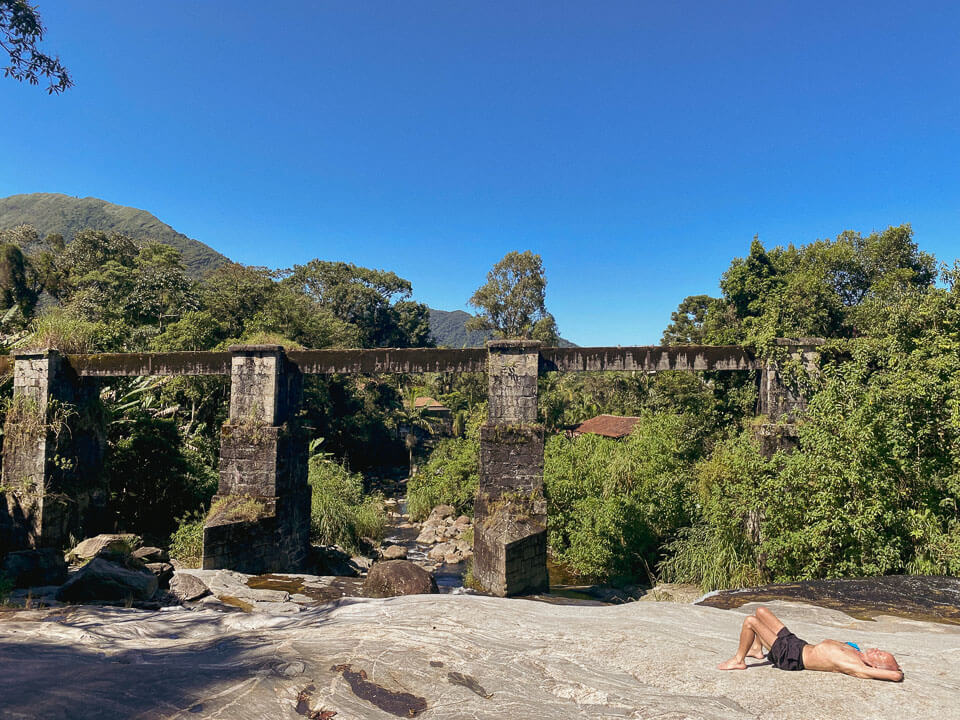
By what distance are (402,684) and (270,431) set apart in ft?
29.2

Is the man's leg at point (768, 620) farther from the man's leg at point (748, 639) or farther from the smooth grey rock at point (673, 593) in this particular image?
the smooth grey rock at point (673, 593)

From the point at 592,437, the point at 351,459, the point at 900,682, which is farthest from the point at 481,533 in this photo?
the point at 351,459

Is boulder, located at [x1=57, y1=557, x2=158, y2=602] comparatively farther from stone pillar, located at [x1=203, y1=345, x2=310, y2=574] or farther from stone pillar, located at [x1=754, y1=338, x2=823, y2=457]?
stone pillar, located at [x1=754, y1=338, x2=823, y2=457]

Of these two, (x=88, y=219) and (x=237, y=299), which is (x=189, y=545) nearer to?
(x=237, y=299)

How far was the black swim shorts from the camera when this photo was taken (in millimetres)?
3582

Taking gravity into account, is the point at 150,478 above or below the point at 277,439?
below

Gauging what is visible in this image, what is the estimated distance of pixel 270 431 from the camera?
447 inches

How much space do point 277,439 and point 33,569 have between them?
448 centimetres

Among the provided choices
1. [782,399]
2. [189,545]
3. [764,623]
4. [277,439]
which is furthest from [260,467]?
[782,399]

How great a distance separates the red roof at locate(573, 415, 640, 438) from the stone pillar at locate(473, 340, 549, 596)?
61.6ft

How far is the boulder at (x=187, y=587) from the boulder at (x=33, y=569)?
61.1 inches

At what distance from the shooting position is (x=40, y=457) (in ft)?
40.4

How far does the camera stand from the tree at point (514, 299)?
3650 cm

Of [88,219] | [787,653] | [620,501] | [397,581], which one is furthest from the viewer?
[88,219]
